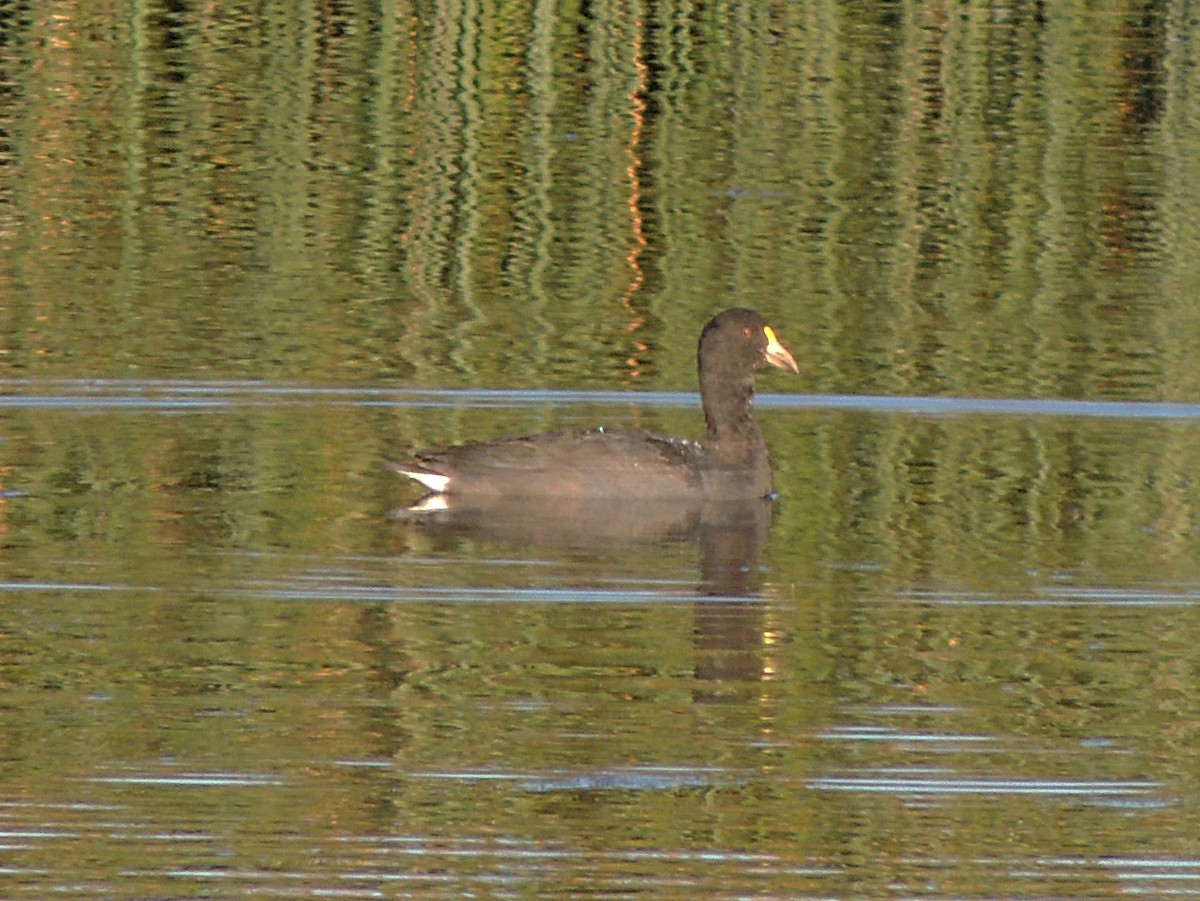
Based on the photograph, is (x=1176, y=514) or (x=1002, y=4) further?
(x=1002, y=4)

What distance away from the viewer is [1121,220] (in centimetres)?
1712

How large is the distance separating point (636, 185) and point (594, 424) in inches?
211

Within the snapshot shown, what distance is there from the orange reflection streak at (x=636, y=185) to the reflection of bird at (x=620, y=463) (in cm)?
165

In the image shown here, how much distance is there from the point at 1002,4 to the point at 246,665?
48.9 ft

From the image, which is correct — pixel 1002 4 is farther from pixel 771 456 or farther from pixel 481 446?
pixel 481 446

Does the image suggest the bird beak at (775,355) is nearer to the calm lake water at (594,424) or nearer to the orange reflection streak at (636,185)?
the calm lake water at (594,424)

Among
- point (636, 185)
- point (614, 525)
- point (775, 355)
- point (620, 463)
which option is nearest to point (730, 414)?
point (775, 355)

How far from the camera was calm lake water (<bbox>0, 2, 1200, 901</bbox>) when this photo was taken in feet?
24.1

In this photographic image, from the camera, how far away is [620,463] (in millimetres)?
11422

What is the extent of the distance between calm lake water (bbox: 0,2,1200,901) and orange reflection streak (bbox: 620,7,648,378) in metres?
0.07

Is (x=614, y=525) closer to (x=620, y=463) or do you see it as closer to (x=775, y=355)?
(x=620, y=463)

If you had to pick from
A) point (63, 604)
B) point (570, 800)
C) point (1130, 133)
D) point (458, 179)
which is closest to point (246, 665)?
point (63, 604)

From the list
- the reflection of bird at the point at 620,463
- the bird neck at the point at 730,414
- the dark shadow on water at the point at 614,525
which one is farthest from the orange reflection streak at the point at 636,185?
the dark shadow on water at the point at 614,525

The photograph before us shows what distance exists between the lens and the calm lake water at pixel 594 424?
734 cm
